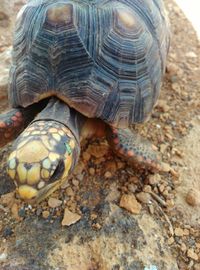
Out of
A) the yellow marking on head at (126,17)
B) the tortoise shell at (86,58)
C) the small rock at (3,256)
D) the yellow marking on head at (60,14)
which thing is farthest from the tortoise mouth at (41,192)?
the yellow marking on head at (126,17)

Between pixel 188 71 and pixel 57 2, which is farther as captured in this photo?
pixel 188 71

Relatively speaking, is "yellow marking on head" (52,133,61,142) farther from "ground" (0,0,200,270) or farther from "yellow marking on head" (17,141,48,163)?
"ground" (0,0,200,270)

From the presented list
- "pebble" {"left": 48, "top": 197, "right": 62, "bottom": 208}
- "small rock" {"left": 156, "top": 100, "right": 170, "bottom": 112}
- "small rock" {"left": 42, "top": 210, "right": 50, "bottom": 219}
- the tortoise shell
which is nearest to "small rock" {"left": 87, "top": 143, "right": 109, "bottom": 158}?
the tortoise shell

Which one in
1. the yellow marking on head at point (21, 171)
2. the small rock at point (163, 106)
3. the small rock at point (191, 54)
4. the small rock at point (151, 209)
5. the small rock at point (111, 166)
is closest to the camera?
the yellow marking on head at point (21, 171)

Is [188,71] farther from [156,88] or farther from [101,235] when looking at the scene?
[101,235]

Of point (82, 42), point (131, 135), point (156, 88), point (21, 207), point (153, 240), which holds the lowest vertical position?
point (21, 207)

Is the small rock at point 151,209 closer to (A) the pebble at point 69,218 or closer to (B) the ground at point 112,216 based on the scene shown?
(B) the ground at point 112,216

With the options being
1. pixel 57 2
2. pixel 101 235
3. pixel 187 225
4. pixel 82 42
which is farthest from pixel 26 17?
pixel 187 225
